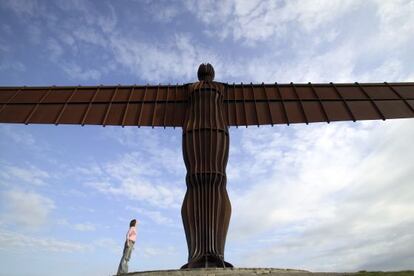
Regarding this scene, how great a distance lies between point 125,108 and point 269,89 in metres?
6.04

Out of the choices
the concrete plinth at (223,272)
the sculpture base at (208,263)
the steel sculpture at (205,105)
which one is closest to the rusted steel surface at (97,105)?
the steel sculpture at (205,105)

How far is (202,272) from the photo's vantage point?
11.4 metres

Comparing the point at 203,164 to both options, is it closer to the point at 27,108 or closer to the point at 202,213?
the point at 202,213

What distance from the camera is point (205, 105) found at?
51.4 ft

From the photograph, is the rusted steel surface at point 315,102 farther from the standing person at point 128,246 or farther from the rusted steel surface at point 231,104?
the standing person at point 128,246

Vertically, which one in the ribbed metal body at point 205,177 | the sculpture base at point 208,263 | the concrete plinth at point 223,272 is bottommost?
the concrete plinth at point 223,272

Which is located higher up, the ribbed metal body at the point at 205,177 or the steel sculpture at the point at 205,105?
the steel sculpture at the point at 205,105

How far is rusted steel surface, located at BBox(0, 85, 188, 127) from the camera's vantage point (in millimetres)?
16484

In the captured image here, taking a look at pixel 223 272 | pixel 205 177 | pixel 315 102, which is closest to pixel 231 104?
pixel 315 102

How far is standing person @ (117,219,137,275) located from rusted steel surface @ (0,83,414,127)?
4536 millimetres

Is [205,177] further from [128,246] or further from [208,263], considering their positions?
[128,246]

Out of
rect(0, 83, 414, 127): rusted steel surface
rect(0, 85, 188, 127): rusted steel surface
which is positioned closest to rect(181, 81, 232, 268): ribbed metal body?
rect(0, 83, 414, 127): rusted steel surface

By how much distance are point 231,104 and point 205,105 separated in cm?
156

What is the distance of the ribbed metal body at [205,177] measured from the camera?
13.5m
